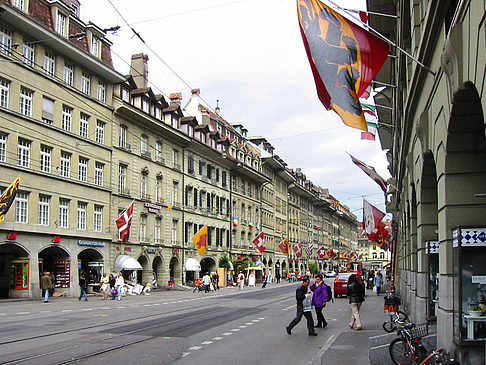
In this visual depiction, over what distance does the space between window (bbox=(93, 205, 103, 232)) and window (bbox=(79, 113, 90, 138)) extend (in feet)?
16.9

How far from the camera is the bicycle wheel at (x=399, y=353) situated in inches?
379

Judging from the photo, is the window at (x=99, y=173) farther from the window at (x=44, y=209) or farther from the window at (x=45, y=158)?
the window at (x=44, y=209)

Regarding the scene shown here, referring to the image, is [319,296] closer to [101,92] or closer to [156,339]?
[156,339]

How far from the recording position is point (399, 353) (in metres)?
9.85

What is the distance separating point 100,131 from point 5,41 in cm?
1071

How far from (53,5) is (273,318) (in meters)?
25.6

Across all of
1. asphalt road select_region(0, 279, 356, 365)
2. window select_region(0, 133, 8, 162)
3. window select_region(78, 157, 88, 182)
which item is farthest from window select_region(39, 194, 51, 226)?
asphalt road select_region(0, 279, 356, 365)

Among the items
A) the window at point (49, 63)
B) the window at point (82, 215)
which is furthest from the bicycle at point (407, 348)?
the window at point (82, 215)

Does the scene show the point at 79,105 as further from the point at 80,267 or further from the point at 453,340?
the point at 453,340

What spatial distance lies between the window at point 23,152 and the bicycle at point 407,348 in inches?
1136

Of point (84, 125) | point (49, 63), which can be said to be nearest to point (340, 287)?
point (84, 125)

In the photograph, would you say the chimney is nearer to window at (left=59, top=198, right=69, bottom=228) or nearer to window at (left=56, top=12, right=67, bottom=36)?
window at (left=56, top=12, right=67, bottom=36)

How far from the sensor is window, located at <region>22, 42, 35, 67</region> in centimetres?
3471

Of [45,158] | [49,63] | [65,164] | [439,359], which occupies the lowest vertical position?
[439,359]
